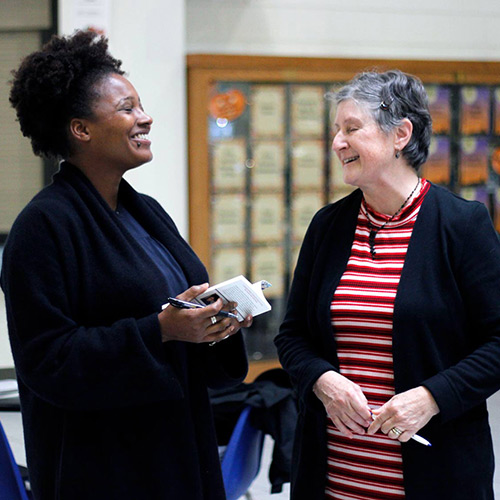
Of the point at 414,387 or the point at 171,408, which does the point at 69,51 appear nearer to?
the point at 171,408

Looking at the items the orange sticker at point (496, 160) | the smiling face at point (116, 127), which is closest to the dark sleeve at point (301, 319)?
the smiling face at point (116, 127)

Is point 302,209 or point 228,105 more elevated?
point 228,105

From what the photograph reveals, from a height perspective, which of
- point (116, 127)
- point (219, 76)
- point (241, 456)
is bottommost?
point (241, 456)

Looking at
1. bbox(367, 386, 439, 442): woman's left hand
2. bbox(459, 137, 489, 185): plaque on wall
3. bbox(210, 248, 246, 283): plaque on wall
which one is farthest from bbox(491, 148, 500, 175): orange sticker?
bbox(367, 386, 439, 442): woman's left hand

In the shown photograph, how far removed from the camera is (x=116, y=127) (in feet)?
6.80

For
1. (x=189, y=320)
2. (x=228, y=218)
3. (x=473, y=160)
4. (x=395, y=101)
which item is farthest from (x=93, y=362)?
(x=473, y=160)

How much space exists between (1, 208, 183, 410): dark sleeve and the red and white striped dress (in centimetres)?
51

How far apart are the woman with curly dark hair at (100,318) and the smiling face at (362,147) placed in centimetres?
49

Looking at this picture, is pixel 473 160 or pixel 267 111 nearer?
pixel 267 111

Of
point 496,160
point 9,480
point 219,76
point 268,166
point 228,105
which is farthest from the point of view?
point 496,160

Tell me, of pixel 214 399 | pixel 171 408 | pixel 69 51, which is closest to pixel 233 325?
pixel 171 408

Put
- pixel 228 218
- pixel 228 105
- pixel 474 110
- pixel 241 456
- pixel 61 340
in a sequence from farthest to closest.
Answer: pixel 474 110
pixel 228 218
pixel 228 105
pixel 241 456
pixel 61 340

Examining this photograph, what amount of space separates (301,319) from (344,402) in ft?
1.08

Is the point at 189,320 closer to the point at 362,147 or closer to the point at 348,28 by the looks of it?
the point at 362,147
